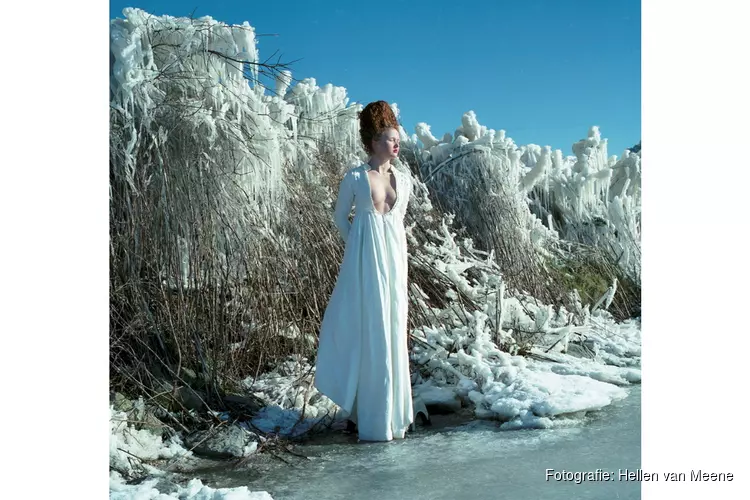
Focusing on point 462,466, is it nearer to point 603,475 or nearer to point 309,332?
point 603,475

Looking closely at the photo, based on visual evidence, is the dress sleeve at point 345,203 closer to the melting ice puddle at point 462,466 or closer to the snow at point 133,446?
the melting ice puddle at point 462,466

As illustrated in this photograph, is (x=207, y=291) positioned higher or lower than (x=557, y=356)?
higher

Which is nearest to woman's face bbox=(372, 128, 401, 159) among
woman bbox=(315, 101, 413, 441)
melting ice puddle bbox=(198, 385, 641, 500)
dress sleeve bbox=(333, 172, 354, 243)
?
woman bbox=(315, 101, 413, 441)

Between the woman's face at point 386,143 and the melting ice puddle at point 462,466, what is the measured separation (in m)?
1.09

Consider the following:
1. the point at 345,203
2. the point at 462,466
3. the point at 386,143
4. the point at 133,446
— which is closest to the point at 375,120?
the point at 386,143

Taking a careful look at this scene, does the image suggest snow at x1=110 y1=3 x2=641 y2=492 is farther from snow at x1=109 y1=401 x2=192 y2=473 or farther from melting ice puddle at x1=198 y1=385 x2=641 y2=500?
melting ice puddle at x1=198 y1=385 x2=641 y2=500

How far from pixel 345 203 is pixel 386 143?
0.91 feet

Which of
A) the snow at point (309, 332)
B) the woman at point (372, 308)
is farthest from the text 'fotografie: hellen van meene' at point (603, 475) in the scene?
the woman at point (372, 308)

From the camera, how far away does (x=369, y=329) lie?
3020 mm
